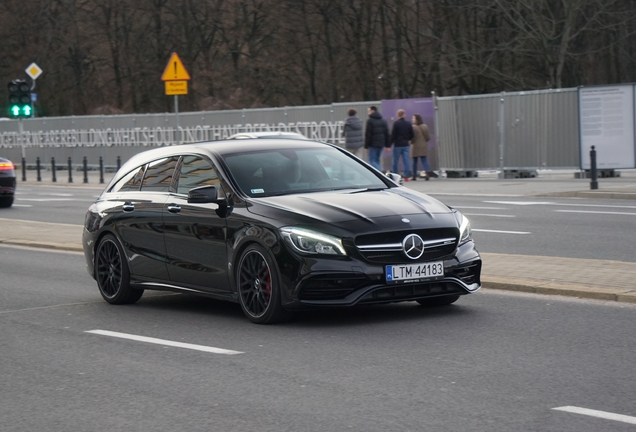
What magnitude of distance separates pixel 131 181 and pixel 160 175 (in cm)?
62

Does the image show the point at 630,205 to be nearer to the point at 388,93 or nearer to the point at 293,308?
the point at 293,308

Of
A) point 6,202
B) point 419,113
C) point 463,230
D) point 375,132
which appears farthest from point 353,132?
point 463,230

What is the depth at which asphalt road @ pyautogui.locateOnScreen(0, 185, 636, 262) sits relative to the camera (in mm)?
14945

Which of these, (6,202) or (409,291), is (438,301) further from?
(6,202)

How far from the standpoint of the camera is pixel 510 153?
32.4 m

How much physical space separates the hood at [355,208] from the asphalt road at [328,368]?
836 millimetres

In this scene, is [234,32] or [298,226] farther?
[234,32]

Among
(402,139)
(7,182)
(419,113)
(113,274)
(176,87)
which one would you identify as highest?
(176,87)

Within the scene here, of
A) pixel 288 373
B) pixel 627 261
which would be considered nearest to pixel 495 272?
pixel 627 261

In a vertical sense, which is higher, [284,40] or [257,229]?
[284,40]

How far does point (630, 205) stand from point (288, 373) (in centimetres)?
1523

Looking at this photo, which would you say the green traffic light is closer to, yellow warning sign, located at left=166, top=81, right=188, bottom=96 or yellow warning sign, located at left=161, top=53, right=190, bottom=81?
yellow warning sign, located at left=166, top=81, right=188, bottom=96

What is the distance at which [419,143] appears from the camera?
108 ft

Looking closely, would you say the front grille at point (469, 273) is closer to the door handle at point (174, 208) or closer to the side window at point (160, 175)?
the door handle at point (174, 208)
